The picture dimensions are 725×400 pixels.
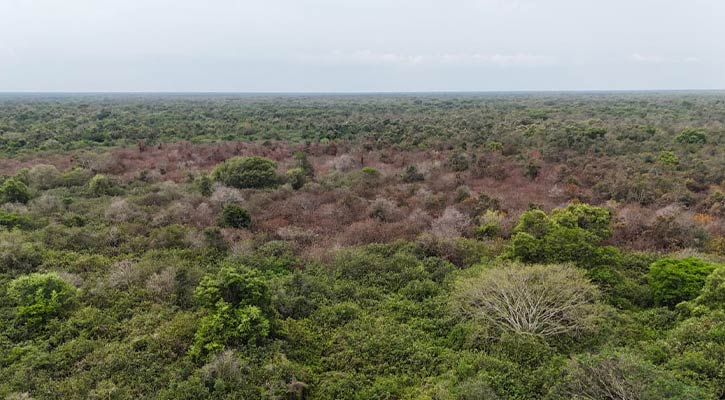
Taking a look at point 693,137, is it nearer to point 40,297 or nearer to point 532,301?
point 532,301

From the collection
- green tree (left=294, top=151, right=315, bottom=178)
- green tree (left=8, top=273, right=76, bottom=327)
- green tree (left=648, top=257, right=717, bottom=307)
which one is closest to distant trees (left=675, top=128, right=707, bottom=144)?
green tree (left=648, top=257, right=717, bottom=307)

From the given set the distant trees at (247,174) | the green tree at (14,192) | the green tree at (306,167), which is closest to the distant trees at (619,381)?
the distant trees at (247,174)

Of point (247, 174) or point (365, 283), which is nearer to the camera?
point (365, 283)

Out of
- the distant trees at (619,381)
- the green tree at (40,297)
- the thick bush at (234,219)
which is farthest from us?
the thick bush at (234,219)

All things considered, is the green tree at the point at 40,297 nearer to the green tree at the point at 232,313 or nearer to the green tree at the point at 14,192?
the green tree at the point at 232,313

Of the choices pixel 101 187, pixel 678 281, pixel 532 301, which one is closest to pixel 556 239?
pixel 678 281

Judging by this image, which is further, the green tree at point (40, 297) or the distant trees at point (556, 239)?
the distant trees at point (556, 239)
